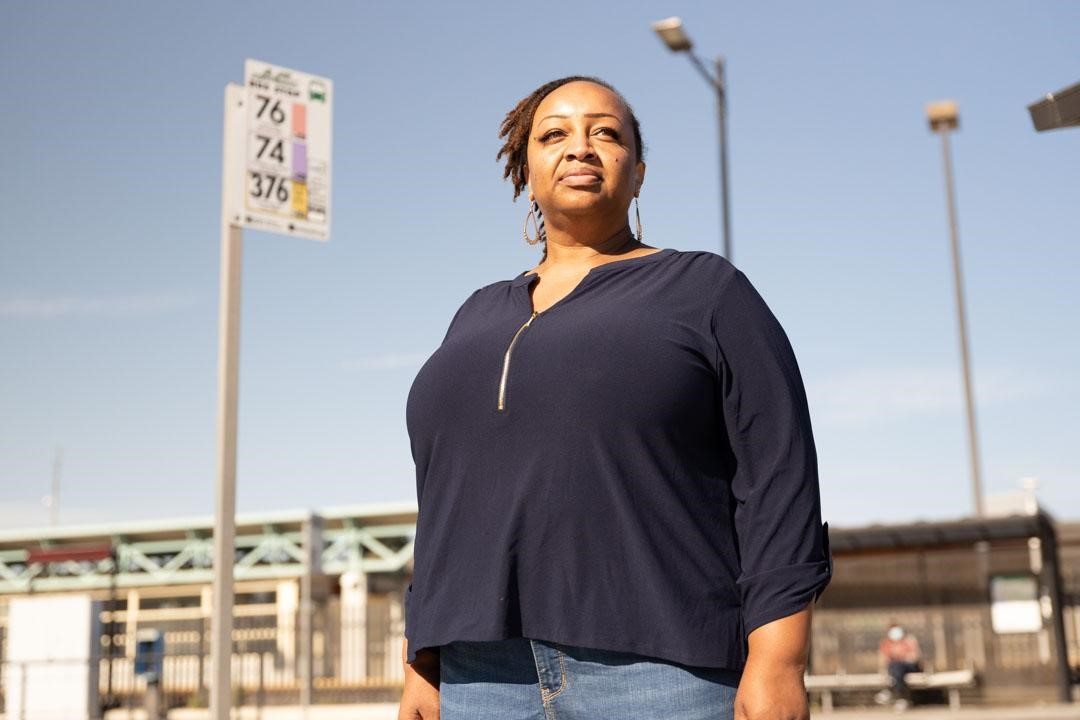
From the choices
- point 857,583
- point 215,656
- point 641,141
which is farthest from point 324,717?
point 641,141

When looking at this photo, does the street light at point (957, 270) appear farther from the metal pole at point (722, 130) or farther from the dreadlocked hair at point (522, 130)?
the dreadlocked hair at point (522, 130)

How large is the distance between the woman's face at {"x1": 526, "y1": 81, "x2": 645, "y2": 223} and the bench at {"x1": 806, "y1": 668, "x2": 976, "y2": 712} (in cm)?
1969

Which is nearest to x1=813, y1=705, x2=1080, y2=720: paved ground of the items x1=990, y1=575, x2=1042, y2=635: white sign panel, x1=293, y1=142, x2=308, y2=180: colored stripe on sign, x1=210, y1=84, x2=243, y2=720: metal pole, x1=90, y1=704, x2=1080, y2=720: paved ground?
x1=90, y1=704, x2=1080, y2=720: paved ground

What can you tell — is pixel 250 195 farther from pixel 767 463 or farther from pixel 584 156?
pixel 767 463

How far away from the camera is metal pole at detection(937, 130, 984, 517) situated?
2866cm

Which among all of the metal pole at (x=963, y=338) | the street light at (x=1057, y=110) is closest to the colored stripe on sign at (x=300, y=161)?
the street light at (x=1057, y=110)

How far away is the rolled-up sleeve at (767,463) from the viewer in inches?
79.6

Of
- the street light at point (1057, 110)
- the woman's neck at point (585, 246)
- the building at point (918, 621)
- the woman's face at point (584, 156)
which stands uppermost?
the street light at point (1057, 110)

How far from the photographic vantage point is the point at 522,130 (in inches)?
108

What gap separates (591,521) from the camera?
2.11 meters

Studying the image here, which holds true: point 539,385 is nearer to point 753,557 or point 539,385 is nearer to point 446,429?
point 446,429

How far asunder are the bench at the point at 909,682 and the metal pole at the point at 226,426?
16.5m

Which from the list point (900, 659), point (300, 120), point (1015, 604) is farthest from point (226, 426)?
point (1015, 604)

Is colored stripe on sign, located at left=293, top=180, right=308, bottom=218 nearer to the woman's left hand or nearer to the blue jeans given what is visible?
the blue jeans
